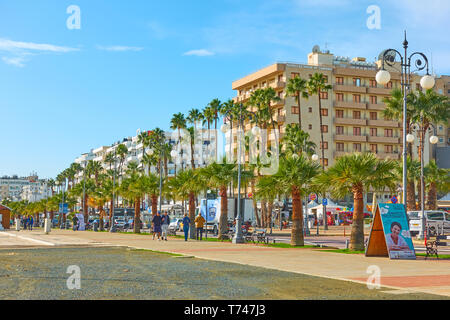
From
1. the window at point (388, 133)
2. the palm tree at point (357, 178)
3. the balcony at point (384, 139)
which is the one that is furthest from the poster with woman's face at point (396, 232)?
the window at point (388, 133)

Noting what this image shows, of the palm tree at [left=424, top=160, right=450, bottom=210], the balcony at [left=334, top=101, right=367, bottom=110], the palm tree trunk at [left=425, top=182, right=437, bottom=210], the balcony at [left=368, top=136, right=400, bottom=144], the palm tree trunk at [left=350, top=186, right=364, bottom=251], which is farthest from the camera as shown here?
the balcony at [left=368, top=136, right=400, bottom=144]

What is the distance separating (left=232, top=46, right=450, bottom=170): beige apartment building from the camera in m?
86.9

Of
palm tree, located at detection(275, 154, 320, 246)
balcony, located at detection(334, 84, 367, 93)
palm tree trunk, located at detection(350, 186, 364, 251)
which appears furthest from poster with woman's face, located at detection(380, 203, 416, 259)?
balcony, located at detection(334, 84, 367, 93)

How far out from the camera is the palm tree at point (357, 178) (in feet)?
A: 71.7

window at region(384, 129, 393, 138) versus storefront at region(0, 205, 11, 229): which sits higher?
window at region(384, 129, 393, 138)

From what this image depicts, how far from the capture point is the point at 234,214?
4650cm

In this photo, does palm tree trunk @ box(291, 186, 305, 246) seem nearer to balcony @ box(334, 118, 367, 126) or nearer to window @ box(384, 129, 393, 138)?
balcony @ box(334, 118, 367, 126)

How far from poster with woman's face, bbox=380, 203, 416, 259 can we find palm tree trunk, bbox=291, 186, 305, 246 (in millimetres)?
6741

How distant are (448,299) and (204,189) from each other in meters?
28.0

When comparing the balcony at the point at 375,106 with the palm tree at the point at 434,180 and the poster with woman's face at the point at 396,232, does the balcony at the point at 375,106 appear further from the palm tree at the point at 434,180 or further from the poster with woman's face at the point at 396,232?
the poster with woman's face at the point at 396,232

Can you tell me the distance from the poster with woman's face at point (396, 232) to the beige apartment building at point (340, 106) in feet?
220

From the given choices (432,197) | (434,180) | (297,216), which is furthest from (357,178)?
(434,180)

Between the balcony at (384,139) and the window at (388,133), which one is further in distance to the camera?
the window at (388,133)
